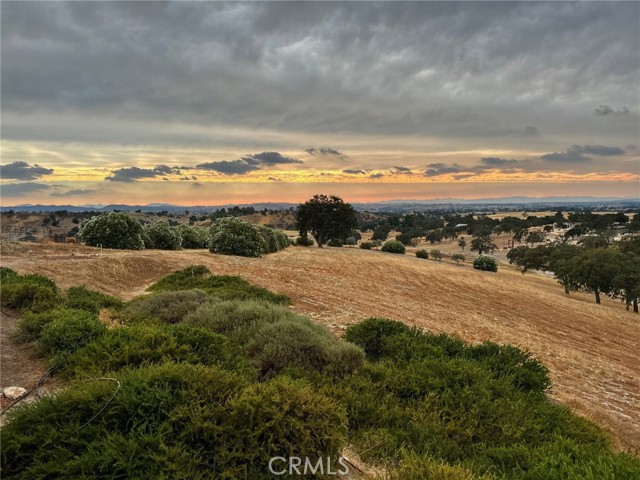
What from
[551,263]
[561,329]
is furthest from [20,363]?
[551,263]

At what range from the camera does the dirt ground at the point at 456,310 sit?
10117 mm

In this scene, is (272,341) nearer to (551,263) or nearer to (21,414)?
(21,414)

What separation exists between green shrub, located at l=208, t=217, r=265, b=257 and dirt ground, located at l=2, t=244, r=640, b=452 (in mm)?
4746

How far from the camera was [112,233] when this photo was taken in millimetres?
26484

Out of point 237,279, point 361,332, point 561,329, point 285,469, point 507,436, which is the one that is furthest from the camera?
point 561,329

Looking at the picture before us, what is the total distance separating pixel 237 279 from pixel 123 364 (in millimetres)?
10253

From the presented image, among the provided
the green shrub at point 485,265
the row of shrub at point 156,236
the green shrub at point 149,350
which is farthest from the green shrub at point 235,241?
the green shrub at point 485,265

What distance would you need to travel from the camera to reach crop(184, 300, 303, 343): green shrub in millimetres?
8453

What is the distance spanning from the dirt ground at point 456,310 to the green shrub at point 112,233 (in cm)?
430

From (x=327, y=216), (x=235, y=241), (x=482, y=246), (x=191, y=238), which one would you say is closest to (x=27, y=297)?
(x=235, y=241)

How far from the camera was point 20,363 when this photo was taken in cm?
624

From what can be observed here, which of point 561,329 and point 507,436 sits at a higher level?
point 507,436

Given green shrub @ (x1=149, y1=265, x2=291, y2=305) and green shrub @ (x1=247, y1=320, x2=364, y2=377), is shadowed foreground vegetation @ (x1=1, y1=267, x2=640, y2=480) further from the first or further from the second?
green shrub @ (x1=149, y1=265, x2=291, y2=305)

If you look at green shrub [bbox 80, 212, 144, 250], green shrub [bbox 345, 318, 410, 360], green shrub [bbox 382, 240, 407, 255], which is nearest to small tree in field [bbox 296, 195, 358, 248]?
green shrub [bbox 382, 240, 407, 255]
